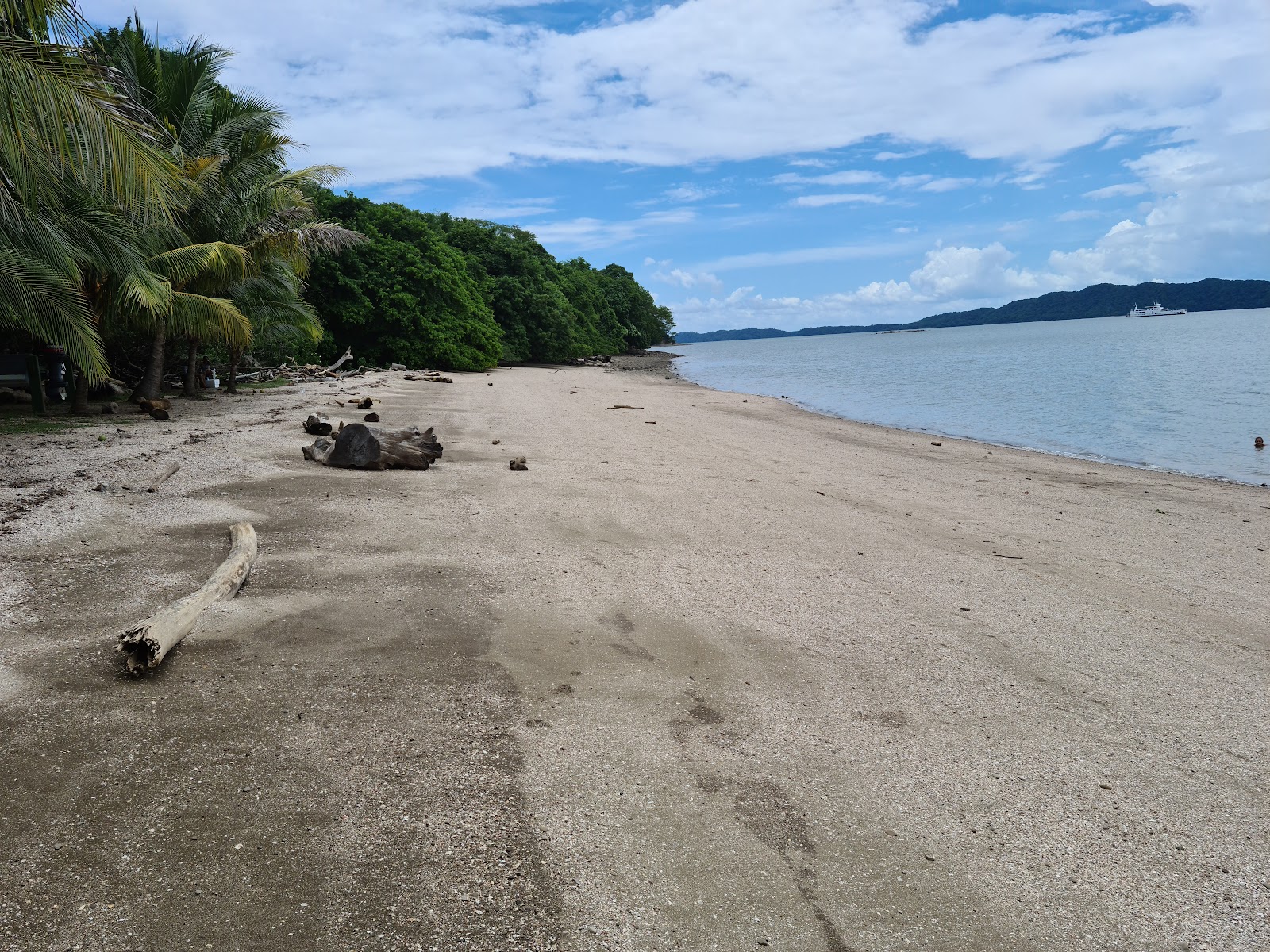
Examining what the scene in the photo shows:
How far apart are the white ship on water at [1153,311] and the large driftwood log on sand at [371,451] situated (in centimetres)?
19580

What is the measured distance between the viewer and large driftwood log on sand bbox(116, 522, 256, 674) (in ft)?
13.6

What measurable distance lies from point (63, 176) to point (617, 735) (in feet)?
36.7

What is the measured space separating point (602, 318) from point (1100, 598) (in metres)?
74.4

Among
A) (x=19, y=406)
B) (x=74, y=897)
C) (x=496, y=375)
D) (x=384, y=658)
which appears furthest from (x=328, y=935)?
(x=496, y=375)

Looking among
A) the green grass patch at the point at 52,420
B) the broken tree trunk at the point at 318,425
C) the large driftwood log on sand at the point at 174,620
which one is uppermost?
the green grass patch at the point at 52,420

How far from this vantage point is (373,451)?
9.85 m

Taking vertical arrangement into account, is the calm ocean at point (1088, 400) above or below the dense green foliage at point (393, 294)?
below

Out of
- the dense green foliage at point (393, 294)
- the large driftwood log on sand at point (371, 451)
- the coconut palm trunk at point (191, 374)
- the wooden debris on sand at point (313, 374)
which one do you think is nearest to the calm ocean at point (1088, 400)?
the large driftwood log on sand at point (371, 451)

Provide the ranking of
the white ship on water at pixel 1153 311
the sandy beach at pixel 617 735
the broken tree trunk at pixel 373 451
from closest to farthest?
the sandy beach at pixel 617 735 < the broken tree trunk at pixel 373 451 < the white ship on water at pixel 1153 311

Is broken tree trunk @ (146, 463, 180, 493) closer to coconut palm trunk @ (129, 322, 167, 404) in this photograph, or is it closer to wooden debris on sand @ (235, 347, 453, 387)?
coconut palm trunk @ (129, 322, 167, 404)

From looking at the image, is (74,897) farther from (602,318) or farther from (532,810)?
(602,318)

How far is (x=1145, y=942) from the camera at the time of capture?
2699 millimetres

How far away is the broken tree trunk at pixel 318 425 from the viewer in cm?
1241

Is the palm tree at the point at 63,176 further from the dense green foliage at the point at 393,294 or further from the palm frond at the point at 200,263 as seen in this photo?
the dense green foliage at the point at 393,294
